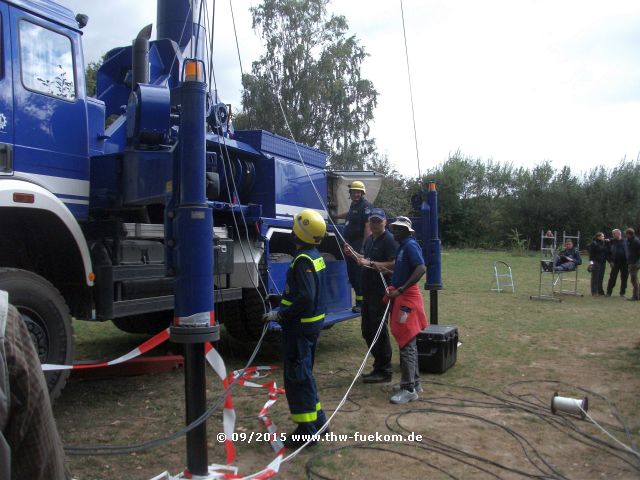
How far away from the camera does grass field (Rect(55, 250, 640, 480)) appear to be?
4.23 meters

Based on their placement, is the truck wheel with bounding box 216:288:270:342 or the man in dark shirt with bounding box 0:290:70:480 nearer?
the man in dark shirt with bounding box 0:290:70:480

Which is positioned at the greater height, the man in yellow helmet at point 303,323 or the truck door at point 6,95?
the truck door at point 6,95

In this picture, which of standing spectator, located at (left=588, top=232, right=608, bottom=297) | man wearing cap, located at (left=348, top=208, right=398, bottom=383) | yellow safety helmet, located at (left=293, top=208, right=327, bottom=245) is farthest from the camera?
standing spectator, located at (left=588, top=232, right=608, bottom=297)

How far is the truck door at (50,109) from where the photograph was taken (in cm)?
471

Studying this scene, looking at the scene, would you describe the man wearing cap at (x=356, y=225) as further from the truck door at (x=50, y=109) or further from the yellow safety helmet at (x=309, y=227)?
the truck door at (x=50, y=109)

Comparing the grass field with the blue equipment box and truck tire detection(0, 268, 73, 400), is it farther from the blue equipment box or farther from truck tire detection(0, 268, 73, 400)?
truck tire detection(0, 268, 73, 400)

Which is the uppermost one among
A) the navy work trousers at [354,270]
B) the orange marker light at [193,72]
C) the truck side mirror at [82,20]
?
the truck side mirror at [82,20]

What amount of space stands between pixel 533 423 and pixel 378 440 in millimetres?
1434

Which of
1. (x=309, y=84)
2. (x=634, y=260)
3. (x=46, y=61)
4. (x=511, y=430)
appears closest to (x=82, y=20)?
(x=46, y=61)

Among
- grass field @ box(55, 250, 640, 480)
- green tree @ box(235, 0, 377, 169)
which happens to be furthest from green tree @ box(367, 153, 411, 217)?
grass field @ box(55, 250, 640, 480)

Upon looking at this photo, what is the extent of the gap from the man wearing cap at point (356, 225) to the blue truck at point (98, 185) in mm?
1313

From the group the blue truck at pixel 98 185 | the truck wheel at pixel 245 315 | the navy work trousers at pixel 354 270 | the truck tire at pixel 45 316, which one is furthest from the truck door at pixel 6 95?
the navy work trousers at pixel 354 270

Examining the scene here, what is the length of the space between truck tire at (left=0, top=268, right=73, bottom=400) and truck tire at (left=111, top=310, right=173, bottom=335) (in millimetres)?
3093

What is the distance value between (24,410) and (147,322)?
704 cm
